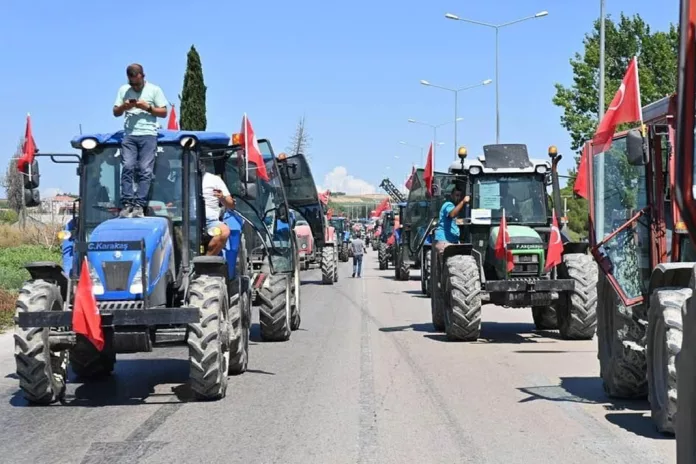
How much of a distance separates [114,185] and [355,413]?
3635mm

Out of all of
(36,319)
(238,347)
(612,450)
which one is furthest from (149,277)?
(612,450)

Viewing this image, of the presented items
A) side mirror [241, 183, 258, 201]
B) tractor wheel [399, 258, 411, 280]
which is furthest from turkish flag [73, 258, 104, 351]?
tractor wheel [399, 258, 411, 280]

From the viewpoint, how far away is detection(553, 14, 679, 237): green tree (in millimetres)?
43188

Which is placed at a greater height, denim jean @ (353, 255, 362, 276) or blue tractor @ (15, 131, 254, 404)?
blue tractor @ (15, 131, 254, 404)

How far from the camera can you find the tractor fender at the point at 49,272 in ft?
31.8

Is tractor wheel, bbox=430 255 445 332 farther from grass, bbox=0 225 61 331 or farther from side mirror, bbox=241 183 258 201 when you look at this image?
grass, bbox=0 225 61 331

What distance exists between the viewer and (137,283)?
9.51 m

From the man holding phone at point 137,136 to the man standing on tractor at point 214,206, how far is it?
0.67m

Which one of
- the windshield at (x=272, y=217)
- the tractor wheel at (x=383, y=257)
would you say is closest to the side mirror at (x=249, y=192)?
the windshield at (x=272, y=217)

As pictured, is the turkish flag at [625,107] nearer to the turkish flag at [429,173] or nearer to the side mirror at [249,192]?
the side mirror at [249,192]

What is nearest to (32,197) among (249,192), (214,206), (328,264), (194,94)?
(214,206)

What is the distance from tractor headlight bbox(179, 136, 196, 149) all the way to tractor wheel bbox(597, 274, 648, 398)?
4.31 metres

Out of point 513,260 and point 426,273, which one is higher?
point 513,260

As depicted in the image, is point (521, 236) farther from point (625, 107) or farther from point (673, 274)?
point (673, 274)
